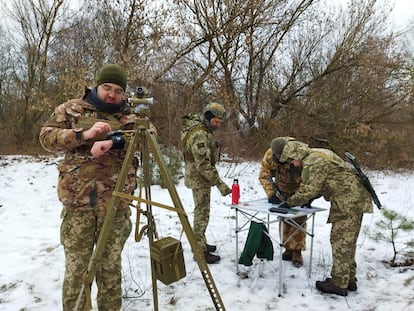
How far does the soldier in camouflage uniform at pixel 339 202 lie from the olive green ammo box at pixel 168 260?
1.87m

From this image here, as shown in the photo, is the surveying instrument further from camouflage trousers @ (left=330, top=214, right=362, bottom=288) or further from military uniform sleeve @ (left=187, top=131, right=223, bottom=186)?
military uniform sleeve @ (left=187, top=131, right=223, bottom=186)

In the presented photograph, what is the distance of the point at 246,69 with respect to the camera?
13.9 metres

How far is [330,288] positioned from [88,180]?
9.10ft

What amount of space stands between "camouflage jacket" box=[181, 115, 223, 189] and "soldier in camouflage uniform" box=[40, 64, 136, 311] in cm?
182

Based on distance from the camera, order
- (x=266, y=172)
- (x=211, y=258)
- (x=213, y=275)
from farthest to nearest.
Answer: (x=266, y=172)
(x=211, y=258)
(x=213, y=275)

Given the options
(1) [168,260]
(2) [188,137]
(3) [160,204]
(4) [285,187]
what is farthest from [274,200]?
(3) [160,204]

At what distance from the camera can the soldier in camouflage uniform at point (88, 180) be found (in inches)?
95.3

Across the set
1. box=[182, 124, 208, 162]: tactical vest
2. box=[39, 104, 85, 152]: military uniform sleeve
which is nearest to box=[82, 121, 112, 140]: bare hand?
box=[39, 104, 85, 152]: military uniform sleeve

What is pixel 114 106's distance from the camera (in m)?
2.53

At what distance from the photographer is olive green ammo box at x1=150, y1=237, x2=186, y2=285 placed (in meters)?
2.26

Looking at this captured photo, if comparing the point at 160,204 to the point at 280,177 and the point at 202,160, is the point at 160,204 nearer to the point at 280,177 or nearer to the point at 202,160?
the point at 202,160

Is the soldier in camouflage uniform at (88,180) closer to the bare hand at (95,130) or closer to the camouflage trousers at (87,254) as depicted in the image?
the camouflage trousers at (87,254)

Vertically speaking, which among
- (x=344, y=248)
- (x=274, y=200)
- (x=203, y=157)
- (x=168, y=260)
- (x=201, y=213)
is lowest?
(x=344, y=248)

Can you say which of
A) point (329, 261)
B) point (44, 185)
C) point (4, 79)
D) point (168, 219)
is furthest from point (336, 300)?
point (4, 79)
